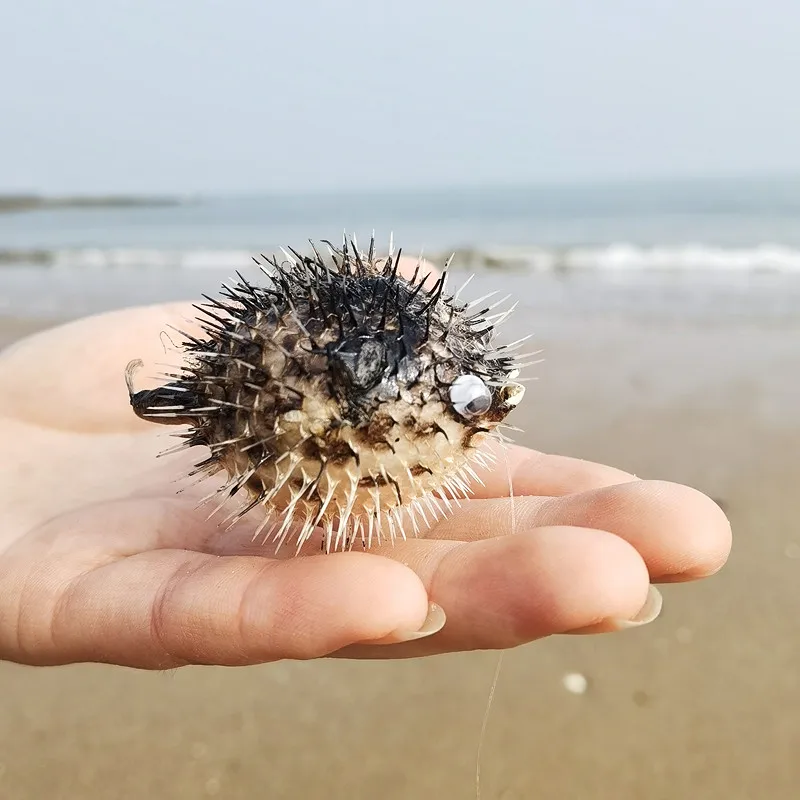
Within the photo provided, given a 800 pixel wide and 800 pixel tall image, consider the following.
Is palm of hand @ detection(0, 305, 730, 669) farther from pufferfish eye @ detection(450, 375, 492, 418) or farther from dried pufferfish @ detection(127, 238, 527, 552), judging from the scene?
pufferfish eye @ detection(450, 375, 492, 418)

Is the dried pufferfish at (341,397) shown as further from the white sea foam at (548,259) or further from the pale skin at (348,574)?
the white sea foam at (548,259)

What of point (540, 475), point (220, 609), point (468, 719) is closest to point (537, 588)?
point (220, 609)

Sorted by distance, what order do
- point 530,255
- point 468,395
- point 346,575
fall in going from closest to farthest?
point 346,575
point 468,395
point 530,255

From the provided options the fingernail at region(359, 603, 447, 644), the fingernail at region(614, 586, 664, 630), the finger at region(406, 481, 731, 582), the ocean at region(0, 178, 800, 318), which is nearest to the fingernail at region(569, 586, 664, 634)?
the fingernail at region(614, 586, 664, 630)

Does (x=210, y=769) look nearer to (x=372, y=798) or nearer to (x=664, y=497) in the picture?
(x=372, y=798)

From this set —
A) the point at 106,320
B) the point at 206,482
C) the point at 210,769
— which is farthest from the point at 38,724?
the point at 106,320

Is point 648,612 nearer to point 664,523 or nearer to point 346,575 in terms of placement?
point 664,523

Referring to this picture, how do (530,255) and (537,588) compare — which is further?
(530,255)
